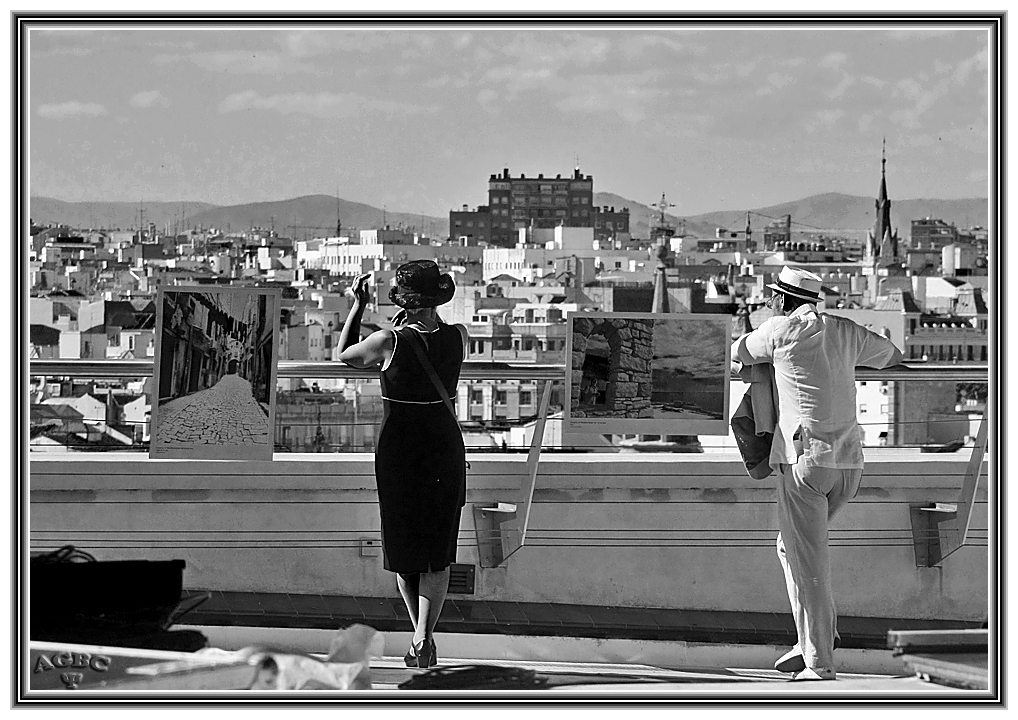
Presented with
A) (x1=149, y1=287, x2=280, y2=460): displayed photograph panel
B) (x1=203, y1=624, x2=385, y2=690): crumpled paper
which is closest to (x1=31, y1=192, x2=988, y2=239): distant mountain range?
(x1=149, y1=287, x2=280, y2=460): displayed photograph panel

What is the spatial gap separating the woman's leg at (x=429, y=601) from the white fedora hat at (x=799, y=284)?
3.72ft

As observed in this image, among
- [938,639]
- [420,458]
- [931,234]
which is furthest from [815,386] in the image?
[931,234]

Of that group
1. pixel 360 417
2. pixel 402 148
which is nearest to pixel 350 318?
pixel 360 417

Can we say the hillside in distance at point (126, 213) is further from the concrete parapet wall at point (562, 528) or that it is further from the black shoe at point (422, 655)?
the black shoe at point (422, 655)

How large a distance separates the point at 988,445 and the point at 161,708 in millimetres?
2305

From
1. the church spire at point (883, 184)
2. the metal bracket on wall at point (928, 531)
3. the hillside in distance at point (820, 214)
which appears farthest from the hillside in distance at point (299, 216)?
the metal bracket on wall at point (928, 531)

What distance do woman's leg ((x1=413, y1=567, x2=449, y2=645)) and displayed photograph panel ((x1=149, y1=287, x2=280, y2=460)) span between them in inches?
26.0

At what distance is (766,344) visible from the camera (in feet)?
9.66

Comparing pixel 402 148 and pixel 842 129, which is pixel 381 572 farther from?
pixel 842 129

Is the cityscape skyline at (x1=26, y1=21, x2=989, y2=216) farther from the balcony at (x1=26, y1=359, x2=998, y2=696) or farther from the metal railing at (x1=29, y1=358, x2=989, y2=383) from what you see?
the balcony at (x1=26, y1=359, x2=998, y2=696)

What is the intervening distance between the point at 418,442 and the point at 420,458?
0.04 m

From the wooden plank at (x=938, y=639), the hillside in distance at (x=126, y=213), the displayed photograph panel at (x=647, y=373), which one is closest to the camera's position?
the wooden plank at (x=938, y=639)

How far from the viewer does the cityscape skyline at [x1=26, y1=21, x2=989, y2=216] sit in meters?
4.50

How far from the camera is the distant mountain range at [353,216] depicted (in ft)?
48.2
